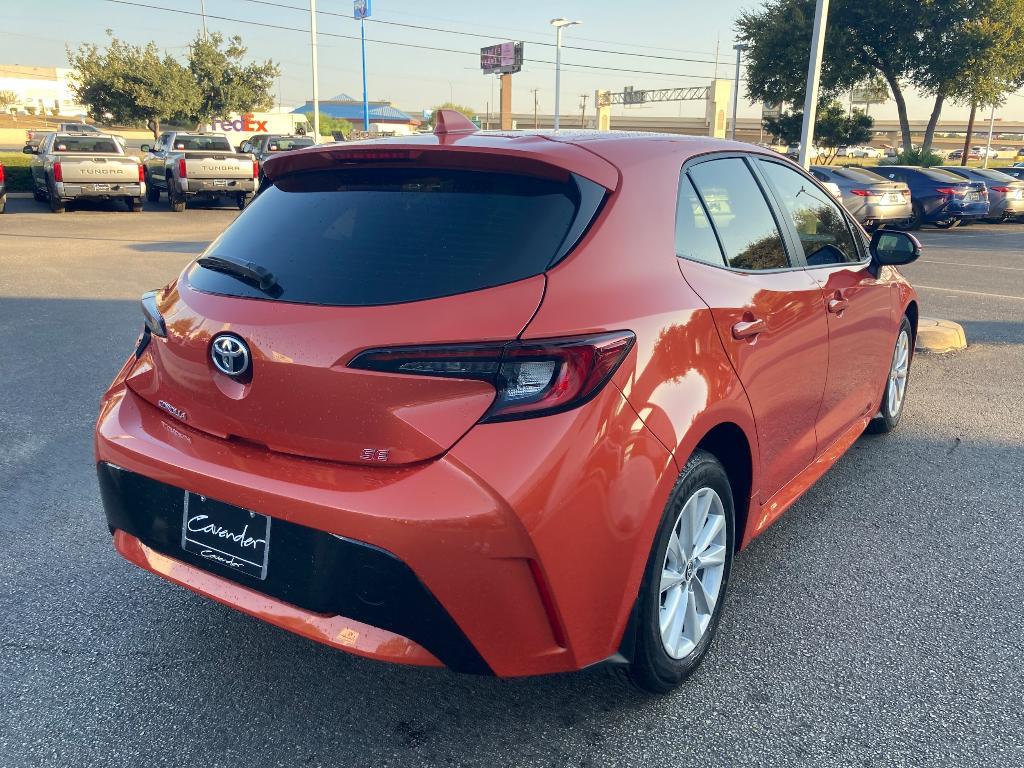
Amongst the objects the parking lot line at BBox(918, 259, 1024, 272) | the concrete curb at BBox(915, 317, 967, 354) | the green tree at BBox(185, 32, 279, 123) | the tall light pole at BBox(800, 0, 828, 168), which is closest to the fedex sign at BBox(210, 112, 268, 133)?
the green tree at BBox(185, 32, 279, 123)

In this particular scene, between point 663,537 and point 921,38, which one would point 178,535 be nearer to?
point 663,537

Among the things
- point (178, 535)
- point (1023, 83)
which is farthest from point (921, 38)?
point (178, 535)

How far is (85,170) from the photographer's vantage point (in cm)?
1891

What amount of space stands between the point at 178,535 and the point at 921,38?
35.3 meters

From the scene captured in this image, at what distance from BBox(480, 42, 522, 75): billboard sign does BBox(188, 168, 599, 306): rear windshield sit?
55178mm

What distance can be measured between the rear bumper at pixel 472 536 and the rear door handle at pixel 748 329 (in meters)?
0.61

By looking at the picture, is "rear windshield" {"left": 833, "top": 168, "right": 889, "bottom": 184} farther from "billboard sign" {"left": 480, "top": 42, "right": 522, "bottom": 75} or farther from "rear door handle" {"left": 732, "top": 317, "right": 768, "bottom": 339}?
"billboard sign" {"left": 480, "top": 42, "right": 522, "bottom": 75}

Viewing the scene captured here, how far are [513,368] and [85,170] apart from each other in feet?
64.8

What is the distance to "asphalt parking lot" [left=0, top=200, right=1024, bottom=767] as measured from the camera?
95.7 inches

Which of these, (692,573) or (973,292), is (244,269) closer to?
(692,573)

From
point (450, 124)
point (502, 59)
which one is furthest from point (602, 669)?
point (502, 59)

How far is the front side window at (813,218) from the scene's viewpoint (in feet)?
11.7

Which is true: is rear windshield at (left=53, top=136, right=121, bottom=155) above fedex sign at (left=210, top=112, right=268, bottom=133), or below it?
below

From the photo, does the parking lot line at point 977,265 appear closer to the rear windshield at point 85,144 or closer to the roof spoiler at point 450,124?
the roof spoiler at point 450,124
